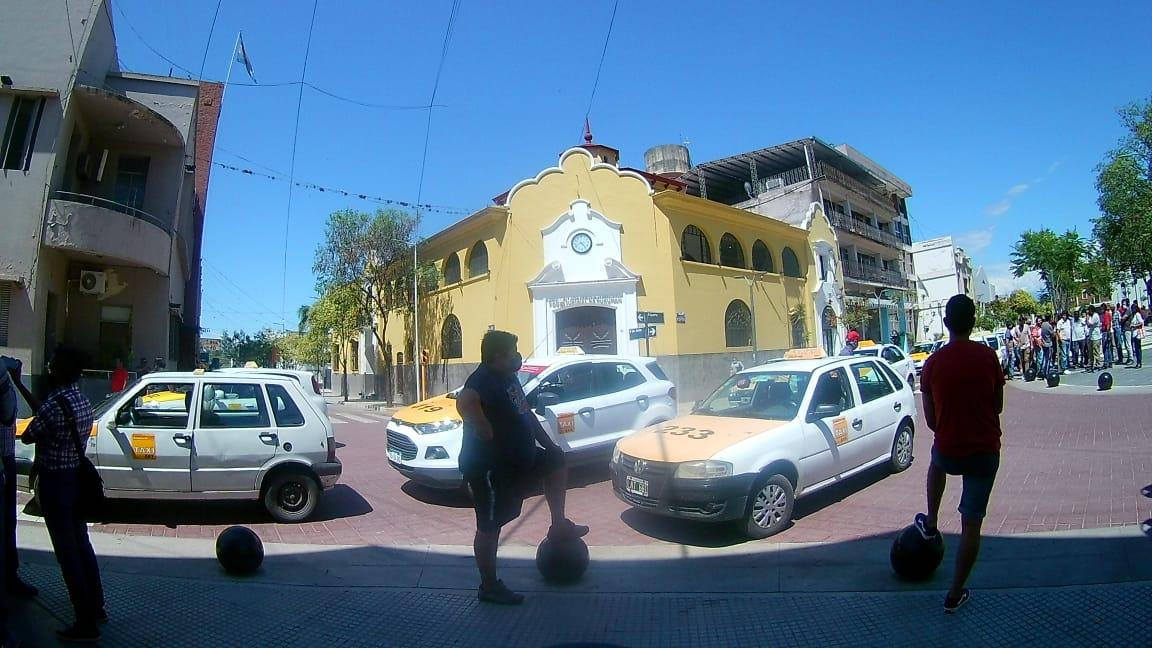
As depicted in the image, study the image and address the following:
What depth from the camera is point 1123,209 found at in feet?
76.1

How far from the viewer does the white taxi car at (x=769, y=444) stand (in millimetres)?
5395

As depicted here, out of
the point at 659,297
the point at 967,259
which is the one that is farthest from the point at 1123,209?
the point at 967,259

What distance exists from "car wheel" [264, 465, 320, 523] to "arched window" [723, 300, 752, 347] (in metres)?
17.9

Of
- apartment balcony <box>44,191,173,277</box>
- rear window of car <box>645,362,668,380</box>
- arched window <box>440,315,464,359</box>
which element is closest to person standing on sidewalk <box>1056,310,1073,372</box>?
rear window of car <box>645,362,668,380</box>

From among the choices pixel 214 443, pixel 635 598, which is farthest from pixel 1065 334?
pixel 214 443

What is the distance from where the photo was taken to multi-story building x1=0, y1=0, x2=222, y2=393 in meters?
11.9

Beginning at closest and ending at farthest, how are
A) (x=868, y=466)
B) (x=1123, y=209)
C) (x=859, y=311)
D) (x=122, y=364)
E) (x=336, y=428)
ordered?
(x=868, y=466)
(x=122, y=364)
(x=336, y=428)
(x=1123, y=209)
(x=859, y=311)

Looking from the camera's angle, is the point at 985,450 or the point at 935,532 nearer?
the point at 985,450

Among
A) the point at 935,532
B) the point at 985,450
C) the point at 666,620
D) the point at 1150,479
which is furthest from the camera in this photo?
the point at 1150,479

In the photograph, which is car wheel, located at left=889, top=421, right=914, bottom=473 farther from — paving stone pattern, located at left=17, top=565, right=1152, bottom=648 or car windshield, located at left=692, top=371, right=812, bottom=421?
paving stone pattern, located at left=17, top=565, right=1152, bottom=648

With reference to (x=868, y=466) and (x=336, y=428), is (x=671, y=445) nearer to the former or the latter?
(x=868, y=466)

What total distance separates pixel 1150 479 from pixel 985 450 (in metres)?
4.36

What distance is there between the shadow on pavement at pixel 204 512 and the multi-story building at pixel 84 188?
7.33 metres

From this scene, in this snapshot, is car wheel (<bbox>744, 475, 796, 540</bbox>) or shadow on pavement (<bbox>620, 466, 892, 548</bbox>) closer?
car wheel (<bbox>744, 475, 796, 540</bbox>)
